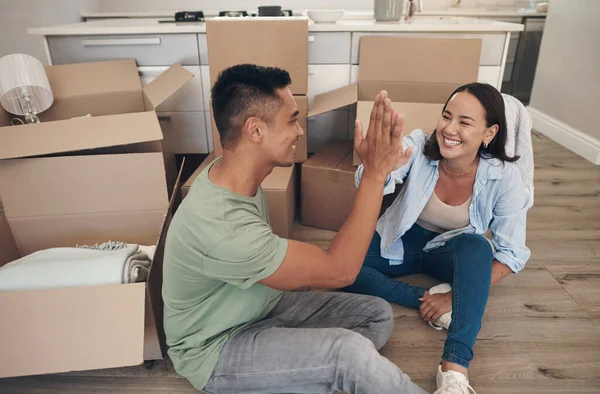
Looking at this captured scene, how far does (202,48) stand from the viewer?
6.82ft

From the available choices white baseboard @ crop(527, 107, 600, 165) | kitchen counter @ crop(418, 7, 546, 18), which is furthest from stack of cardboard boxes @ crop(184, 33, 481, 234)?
kitchen counter @ crop(418, 7, 546, 18)

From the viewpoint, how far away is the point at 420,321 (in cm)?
148

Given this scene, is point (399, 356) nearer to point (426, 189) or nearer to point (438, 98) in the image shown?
point (426, 189)

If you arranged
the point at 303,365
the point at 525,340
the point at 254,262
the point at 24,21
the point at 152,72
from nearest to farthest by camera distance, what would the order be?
the point at 254,262, the point at 303,365, the point at 525,340, the point at 152,72, the point at 24,21

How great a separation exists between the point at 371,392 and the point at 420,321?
586 millimetres

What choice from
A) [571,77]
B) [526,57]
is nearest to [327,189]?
[571,77]

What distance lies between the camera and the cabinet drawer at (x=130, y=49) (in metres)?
2.06

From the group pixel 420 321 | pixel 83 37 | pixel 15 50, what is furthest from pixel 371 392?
pixel 15 50

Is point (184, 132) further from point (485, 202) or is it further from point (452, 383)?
point (452, 383)

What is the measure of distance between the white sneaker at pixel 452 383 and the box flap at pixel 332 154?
0.96m

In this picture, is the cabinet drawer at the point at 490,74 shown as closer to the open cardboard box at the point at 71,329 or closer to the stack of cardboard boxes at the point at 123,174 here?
the stack of cardboard boxes at the point at 123,174

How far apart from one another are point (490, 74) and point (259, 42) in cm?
109

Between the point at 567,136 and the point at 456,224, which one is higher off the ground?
the point at 456,224

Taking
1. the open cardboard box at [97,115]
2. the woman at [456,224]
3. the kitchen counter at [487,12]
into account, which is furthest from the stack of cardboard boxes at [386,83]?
the kitchen counter at [487,12]
